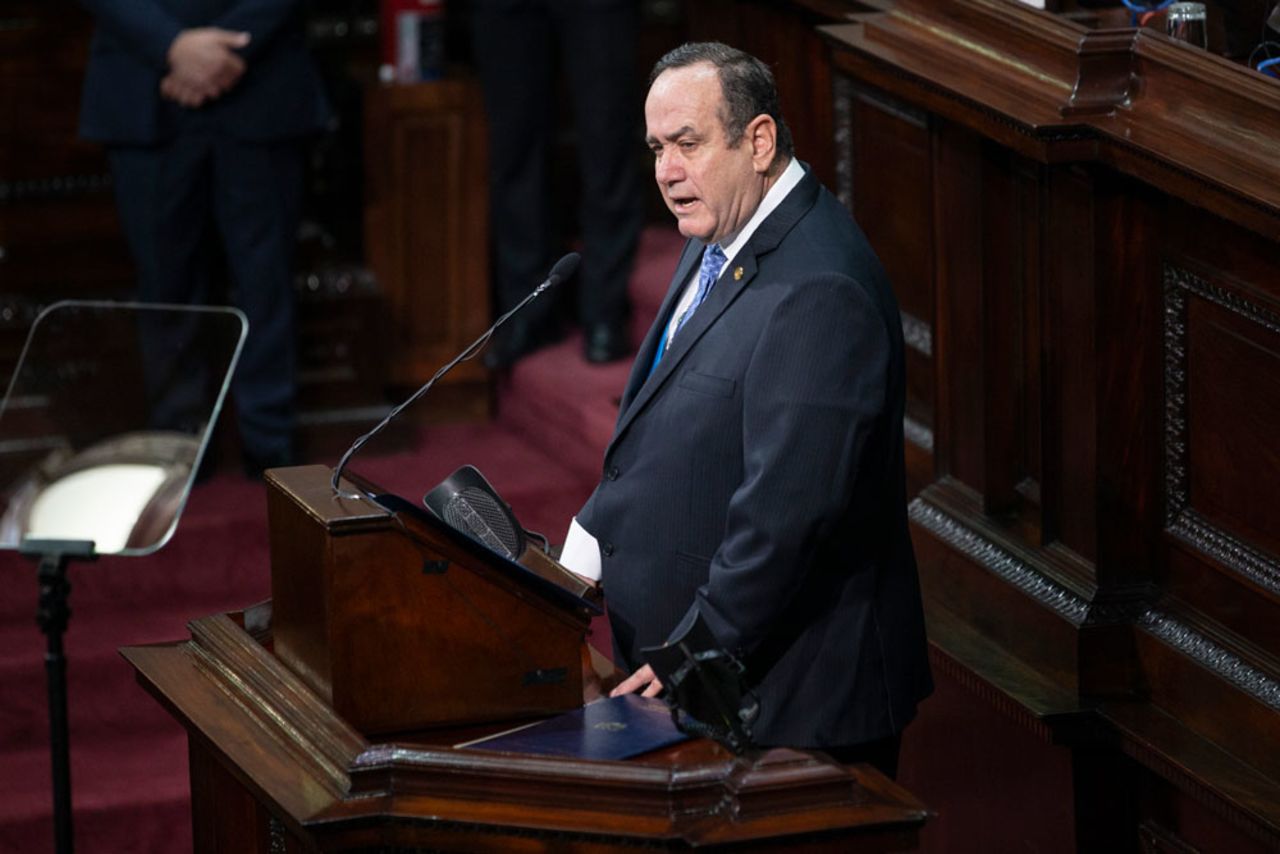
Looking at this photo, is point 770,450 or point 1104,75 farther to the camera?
point 1104,75

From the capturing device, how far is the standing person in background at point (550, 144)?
5031 millimetres

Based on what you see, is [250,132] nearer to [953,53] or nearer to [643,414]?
[953,53]

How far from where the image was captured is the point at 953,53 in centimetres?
338

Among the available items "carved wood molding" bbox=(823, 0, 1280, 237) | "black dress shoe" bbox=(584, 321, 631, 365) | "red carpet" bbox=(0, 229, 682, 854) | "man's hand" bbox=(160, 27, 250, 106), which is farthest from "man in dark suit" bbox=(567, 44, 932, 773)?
"black dress shoe" bbox=(584, 321, 631, 365)

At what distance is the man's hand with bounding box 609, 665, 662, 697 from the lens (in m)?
2.54

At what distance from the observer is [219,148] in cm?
483

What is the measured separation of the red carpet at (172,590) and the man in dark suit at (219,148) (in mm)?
338

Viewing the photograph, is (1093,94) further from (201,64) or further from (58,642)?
(201,64)

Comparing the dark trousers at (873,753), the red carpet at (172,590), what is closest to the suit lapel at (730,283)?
the dark trousers at (873,753)

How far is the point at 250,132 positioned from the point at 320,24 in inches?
32.5

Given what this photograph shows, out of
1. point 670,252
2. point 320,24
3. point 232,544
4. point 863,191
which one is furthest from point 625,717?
point 320,24

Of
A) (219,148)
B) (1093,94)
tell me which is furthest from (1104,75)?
(219,148)

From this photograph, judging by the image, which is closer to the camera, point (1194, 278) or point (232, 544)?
point (1194, 278)

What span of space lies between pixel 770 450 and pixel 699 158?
1.22ft
